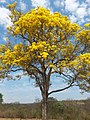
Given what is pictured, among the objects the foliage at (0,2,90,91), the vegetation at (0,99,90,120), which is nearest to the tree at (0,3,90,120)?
the foliage at (0,2,90,91)

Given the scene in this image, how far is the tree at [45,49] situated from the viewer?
28.1m

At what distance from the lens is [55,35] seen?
97.6ft

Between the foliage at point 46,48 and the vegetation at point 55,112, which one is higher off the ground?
the foliage at point 46,48

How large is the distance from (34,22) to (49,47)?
235cm

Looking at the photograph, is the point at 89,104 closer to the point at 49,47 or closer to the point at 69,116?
the point at 69,116

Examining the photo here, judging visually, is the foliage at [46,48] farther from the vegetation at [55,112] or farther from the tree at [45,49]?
the vegetation at [55,112]

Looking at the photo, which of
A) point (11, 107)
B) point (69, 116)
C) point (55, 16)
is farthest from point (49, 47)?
point (11, 107)

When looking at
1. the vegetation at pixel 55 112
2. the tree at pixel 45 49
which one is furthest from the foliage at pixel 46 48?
the vegetation at pixel 55 112

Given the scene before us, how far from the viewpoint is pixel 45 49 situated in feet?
90.7

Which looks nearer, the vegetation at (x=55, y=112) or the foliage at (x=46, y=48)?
the foliage at (x=46, y=48)

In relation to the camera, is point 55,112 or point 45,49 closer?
point 45,49

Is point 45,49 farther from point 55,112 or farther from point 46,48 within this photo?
point 55,112

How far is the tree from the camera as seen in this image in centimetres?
2814

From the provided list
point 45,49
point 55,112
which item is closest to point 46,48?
point 45,49
